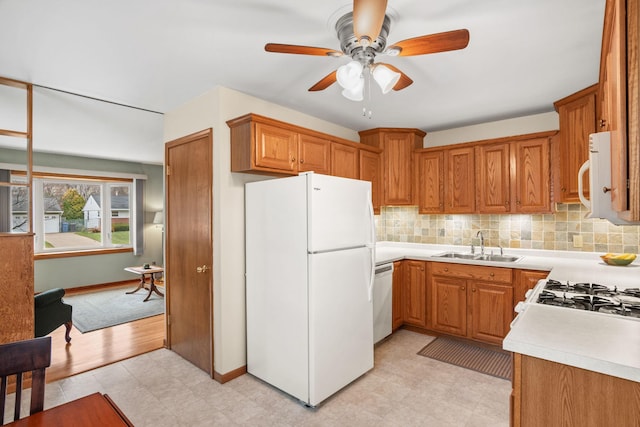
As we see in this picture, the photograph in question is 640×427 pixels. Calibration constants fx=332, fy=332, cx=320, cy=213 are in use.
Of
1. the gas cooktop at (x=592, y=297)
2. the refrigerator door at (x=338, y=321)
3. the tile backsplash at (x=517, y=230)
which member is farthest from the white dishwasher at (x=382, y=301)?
the gas cooktop at (x=592, y=297)

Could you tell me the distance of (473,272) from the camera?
3.30 m

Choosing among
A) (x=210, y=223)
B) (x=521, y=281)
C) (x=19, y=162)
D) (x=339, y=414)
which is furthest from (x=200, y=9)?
(x=19, y=162)

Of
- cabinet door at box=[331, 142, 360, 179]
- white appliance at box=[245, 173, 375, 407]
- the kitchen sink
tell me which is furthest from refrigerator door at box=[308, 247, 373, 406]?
the kitchen sink

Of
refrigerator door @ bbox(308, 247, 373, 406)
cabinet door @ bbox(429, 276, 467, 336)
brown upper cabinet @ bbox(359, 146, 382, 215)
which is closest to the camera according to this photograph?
refrigerator door @ bbox(308, 247, 373, 406)

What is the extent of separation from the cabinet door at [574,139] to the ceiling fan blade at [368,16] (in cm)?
238

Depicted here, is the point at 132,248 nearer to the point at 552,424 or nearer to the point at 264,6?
the point at 264,6

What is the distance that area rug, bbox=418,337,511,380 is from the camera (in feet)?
9.41

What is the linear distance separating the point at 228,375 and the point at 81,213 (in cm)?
525

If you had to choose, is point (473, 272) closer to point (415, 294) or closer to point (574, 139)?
point (415, 294)

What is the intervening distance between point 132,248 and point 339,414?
19.1ft

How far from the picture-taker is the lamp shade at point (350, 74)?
5.51 ft

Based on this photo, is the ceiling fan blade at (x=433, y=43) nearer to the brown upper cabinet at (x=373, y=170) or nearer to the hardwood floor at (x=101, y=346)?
the brown upper cabinet at (x=373, y=170)

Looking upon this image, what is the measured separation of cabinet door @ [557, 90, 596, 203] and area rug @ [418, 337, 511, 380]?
1.58 meters

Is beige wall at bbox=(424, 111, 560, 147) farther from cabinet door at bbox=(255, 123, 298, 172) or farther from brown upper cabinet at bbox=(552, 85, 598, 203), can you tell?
cabinet door at bbox=(255, 123, 298, 172)
